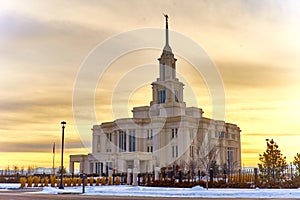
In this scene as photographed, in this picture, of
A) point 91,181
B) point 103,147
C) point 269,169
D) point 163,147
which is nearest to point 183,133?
point 163,147

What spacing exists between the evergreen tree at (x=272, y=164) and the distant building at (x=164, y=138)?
92.8 ft

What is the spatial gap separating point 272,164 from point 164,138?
4119 cm

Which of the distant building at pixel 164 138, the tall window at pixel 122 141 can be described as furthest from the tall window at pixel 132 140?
the tall window at pixel 122 141

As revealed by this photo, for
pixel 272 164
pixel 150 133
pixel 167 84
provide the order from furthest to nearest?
1. pixel 167 84
2. pixel 150 133
3. pixel 272 164

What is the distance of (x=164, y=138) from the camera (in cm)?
8188

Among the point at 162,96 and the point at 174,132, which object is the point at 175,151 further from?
the point at 162,96

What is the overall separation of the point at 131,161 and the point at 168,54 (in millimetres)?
28244

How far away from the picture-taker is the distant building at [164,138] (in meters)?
75.9

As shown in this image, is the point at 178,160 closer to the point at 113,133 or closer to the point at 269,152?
the point at 113,133

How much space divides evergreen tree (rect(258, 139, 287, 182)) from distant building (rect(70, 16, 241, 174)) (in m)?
28.3

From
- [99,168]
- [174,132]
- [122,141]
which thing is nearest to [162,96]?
[174,132]

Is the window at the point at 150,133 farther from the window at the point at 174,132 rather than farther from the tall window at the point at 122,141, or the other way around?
the tall window at the point at 122,141

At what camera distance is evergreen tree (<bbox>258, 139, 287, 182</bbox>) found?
132 feet

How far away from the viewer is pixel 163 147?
81188 millimetres
